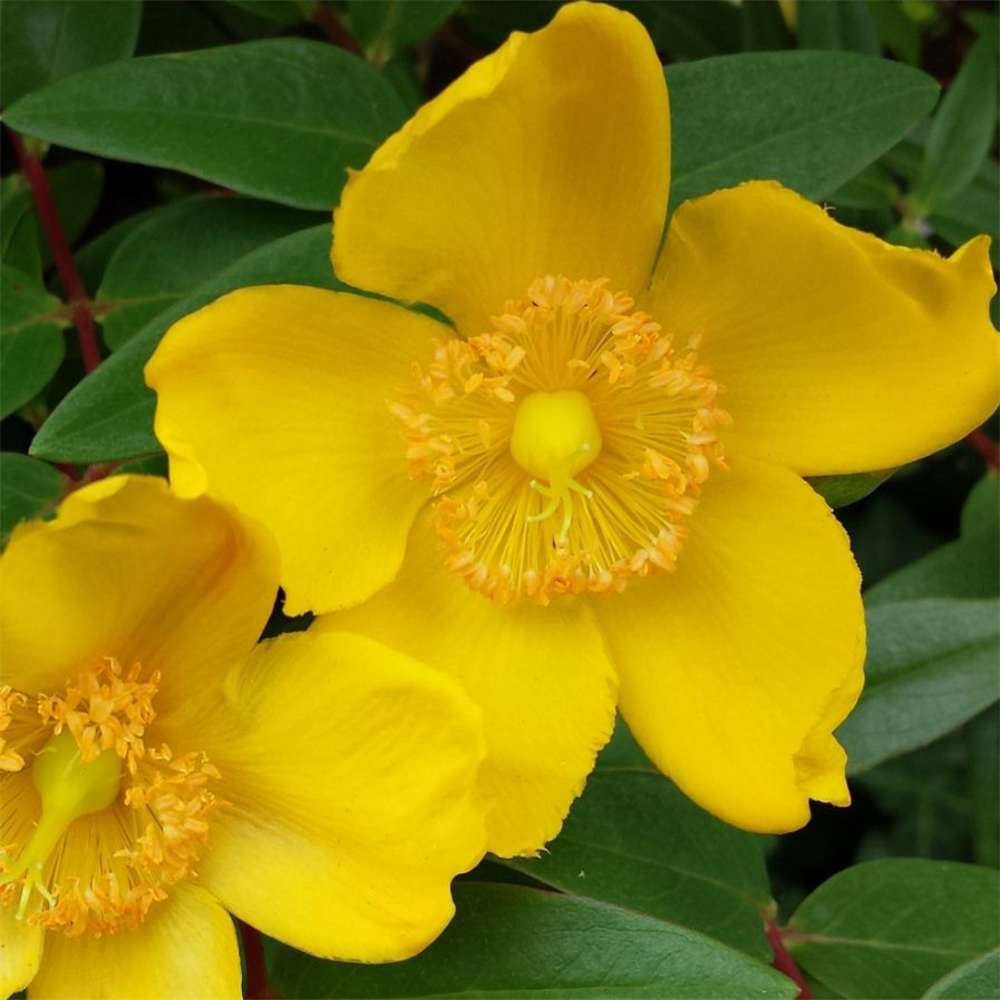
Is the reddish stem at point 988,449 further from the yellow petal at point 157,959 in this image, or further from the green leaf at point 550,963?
the yellow petal at point 157,959

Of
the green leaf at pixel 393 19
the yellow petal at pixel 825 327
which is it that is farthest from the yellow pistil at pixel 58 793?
the green leaf at pixel 393 19

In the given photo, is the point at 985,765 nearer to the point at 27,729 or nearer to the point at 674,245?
the point at 674,245

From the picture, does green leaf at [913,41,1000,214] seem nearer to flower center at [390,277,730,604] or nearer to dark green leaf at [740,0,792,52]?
dark green leaf at [740,0,792,52]

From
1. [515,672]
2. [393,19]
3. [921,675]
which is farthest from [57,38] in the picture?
[921,675]

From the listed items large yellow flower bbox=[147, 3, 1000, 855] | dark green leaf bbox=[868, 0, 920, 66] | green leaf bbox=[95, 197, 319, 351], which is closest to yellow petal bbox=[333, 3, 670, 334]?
large yellow flower bbox=[147, 3, 1000, 855]

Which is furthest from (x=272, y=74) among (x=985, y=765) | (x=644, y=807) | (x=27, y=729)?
(x=985, y=765)

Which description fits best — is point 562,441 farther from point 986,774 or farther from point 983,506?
point 986,774
